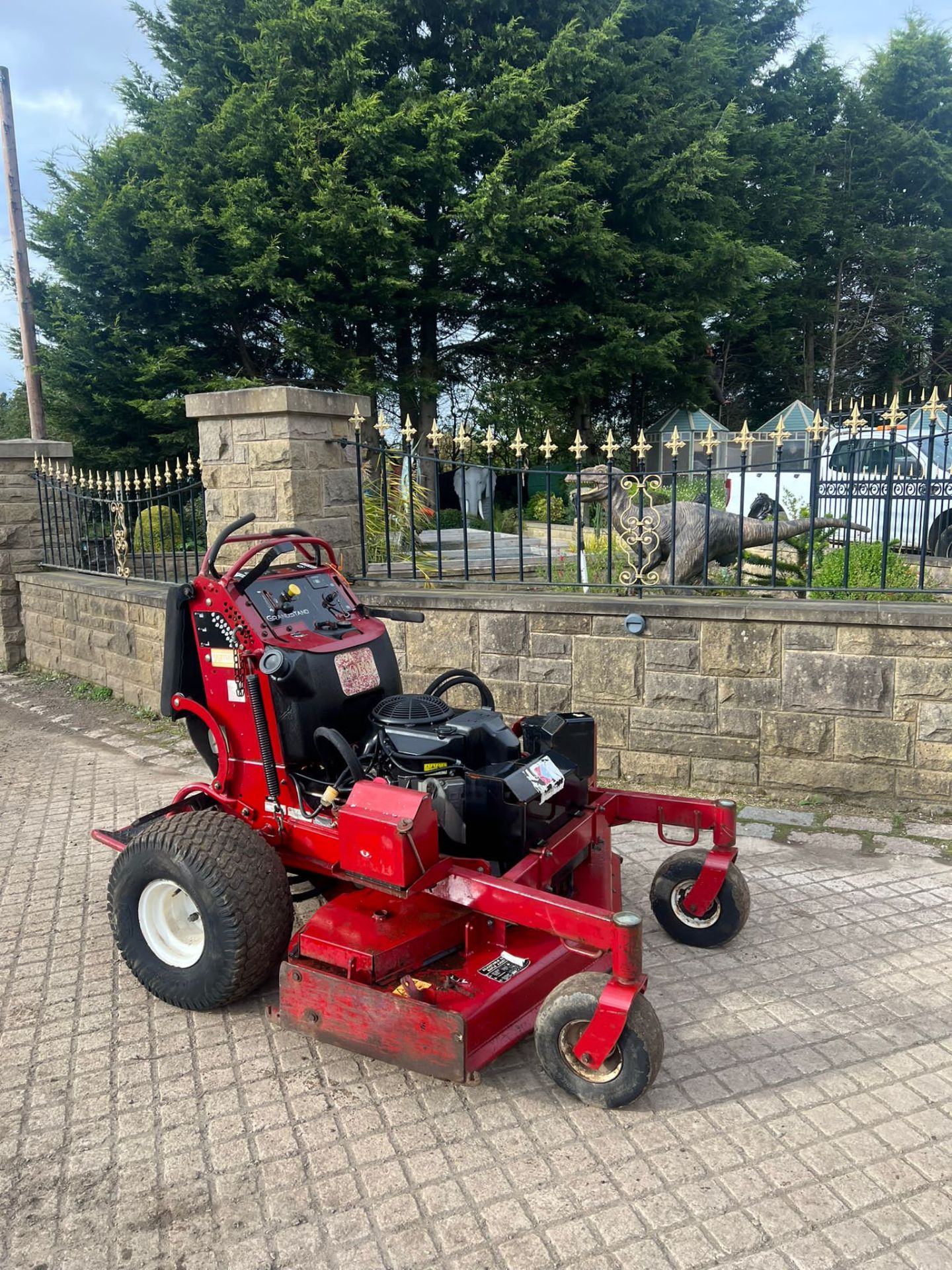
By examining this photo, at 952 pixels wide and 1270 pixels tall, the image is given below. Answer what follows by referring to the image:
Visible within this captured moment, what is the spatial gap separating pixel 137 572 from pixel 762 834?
263 inches

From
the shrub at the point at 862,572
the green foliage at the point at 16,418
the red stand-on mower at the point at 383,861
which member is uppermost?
the green foliage at the point at 16,418

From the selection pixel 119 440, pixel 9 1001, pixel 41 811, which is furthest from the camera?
pixel 119 440

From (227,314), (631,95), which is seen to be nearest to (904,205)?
(631,95)

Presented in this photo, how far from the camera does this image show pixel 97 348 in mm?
17203

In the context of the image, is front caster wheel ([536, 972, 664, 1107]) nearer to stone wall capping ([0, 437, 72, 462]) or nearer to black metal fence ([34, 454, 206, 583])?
black metal fence ([34, 454, 206, 583])

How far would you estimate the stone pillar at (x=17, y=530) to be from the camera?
9.47m

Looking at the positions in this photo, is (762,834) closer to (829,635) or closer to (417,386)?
(829,635)

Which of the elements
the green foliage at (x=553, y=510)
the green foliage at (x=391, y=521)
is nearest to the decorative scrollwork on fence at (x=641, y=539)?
the green foliage at (x=391, y=521)

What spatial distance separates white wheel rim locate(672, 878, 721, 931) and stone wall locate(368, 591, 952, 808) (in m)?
1.65

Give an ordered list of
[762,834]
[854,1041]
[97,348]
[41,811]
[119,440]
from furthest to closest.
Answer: [119,440] < [97,348] < [41,811] < [762,834] < [854,1041]

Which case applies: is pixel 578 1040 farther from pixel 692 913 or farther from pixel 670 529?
pixel 670 529

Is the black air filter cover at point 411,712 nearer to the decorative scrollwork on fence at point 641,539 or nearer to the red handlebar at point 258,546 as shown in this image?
the red handlebar at point 258,546

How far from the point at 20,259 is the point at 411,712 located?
14.3 metres

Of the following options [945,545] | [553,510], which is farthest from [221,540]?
[553,510]
